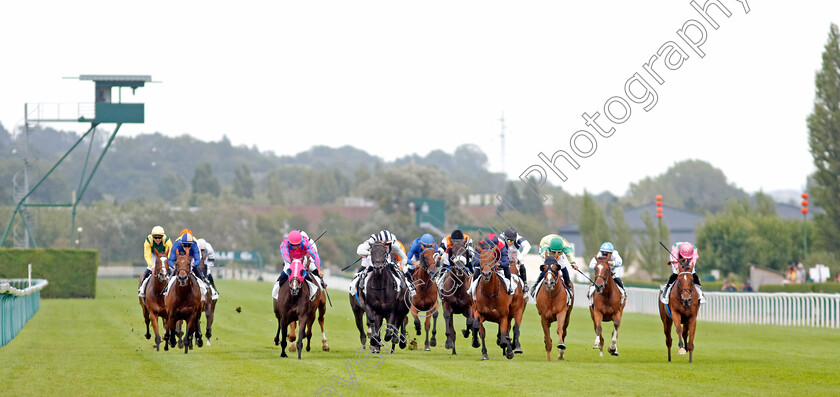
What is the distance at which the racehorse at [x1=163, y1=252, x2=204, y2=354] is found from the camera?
17.1 meters

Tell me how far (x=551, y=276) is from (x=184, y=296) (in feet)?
18.5

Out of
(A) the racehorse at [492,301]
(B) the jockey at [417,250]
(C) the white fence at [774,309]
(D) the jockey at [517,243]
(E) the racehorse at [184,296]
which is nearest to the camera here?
(A) the racehorse at [492,301]

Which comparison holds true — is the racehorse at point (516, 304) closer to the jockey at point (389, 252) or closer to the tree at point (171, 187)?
the jockey at point (389, 252)

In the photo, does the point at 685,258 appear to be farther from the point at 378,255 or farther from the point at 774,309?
the point at 774,309

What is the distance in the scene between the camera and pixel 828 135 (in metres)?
47.8

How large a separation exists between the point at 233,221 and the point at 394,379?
291 feet

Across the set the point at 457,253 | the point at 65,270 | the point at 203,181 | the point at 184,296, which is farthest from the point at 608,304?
the point at 203,181

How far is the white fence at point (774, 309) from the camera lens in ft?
92.0

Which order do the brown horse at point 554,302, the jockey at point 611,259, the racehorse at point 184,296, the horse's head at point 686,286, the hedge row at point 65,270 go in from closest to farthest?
the horse's head at point 686,286, the brown horse at point 554,302, the racehorse at point 184,296, the jockey at point 611,259, the hedge row at point 65,270

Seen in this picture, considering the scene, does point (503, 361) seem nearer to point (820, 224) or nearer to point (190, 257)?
point (190, 257)

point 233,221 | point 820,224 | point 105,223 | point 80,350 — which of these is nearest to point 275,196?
point 233,221

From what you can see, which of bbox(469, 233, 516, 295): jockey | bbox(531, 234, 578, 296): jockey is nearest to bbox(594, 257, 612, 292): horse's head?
bbox(531, 234, 578, 296): jockey

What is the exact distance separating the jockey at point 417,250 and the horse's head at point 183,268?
359 centimetres

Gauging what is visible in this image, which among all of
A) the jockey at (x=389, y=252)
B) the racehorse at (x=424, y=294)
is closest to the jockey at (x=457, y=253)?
the racehorse at (x=424, y=294)
